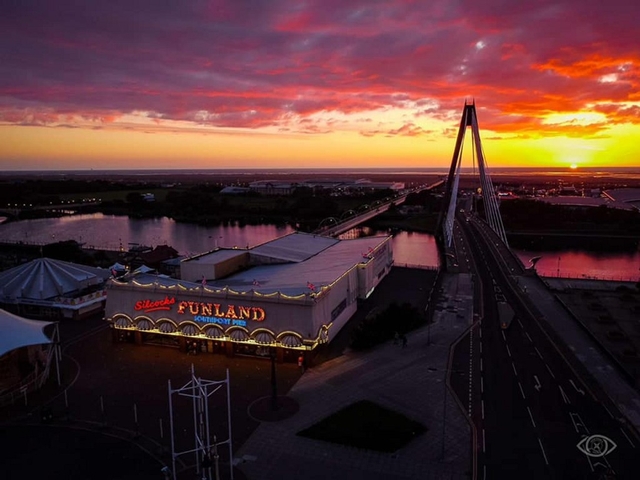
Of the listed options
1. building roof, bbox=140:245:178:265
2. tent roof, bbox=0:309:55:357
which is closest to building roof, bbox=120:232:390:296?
tent roof, bbox=0:309:55:357

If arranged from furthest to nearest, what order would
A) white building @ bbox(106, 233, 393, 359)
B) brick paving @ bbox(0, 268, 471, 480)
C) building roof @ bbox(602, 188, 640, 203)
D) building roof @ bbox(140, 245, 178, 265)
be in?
building roof @ bbox(602, 188, 640, 203)
building roof @ bbox(140, 245, 178, 265)
white building @ bbox(106, 233, 393, 359)
brick paving @ bbox(0, 268, 471, 480)

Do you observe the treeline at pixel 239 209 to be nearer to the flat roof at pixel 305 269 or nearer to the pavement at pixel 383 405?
the flat roof at pixel 305 269

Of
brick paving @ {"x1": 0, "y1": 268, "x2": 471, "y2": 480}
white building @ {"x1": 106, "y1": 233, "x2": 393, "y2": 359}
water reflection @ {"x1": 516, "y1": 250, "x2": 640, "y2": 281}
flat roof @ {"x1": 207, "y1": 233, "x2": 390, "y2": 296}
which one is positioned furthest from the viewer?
water reflection @ {"x1": 516, "y1": 250, "x2": 640, "y2": 281}

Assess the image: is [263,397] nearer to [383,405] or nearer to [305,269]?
[383,405]

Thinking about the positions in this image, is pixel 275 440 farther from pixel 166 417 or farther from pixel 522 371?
pixel 522 371

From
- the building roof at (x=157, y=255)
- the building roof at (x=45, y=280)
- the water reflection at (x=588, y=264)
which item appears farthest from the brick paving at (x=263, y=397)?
the water reflection at (x=588, y=264)

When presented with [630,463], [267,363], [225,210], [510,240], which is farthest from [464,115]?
[225,210]

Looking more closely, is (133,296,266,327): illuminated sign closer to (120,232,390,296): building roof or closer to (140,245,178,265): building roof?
(120,232,390,296): building roof
